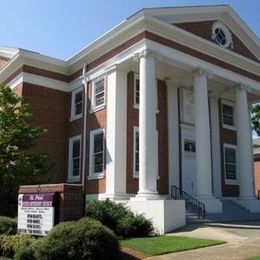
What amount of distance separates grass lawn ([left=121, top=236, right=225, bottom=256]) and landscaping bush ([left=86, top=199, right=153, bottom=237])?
4.63 feet

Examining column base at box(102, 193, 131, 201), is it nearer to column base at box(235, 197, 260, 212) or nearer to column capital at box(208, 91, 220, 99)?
column base at box(235, 197, 260, 212)

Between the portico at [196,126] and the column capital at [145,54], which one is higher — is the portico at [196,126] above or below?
below

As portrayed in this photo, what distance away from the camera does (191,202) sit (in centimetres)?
2298

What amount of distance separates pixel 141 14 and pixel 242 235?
10.8 meters

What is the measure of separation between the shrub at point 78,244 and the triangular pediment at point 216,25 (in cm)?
1225

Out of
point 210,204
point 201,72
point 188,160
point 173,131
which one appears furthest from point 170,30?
point 210,204

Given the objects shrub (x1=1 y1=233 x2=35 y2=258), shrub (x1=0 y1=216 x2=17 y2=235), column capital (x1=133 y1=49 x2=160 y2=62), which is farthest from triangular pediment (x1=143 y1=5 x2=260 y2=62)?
shrub (x1=1 y1=233 x2=35 y2=258)

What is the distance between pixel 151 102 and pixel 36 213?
8.30m

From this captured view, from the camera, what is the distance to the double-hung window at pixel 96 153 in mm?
23109

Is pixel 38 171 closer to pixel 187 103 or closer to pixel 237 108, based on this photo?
pixel 187 103

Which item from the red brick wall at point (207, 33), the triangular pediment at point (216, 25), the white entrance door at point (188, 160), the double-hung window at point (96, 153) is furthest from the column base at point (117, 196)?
the red brick wall at point (207, 33)

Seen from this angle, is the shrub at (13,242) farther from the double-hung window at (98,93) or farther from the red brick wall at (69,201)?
the double-hung window at (98,93)

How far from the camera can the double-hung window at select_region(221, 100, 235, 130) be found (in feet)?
95.1

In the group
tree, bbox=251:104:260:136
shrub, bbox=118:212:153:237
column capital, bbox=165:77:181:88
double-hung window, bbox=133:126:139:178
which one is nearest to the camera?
shrub, bbox=118:212:153:237
